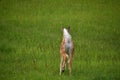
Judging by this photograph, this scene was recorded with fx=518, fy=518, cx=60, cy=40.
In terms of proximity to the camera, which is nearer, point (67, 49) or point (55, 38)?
point (67, 49)

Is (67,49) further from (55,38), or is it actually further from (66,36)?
(55,38)

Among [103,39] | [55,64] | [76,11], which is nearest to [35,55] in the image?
[55,64]

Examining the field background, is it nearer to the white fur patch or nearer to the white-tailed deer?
the white-tailed deer

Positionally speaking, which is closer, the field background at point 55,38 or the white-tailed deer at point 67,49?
the white-tailed deer at point 67,49

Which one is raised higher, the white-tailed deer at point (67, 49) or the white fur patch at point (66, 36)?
the white fur patch at point (66, 36)

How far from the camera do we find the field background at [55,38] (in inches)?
681

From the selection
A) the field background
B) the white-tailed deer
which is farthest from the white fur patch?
the field background

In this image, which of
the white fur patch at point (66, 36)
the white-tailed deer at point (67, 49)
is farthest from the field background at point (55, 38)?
the white fur patch at point (66, 36)

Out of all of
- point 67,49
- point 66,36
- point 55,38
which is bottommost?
point 67,49

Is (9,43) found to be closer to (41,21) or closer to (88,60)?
(88,60)

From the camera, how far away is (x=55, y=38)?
25.9m

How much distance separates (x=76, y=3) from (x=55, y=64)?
68.8 feet

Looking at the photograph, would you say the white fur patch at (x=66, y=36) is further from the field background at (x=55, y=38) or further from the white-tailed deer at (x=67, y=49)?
the field background at (x=55, y=38)

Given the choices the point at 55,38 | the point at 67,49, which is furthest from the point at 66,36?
the point at 55,38
